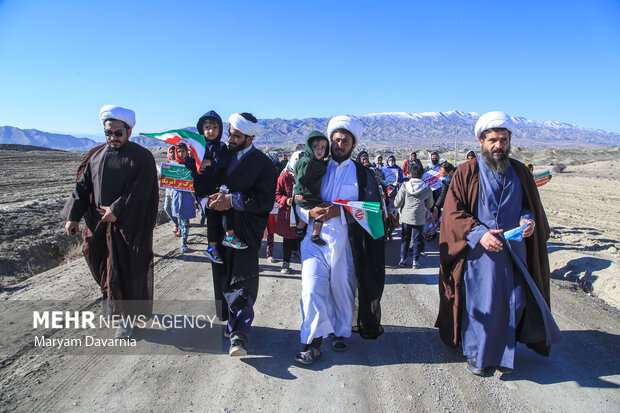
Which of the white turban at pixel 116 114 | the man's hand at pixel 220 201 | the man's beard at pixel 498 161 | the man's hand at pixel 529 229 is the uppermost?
the white turban at pixel 116 114

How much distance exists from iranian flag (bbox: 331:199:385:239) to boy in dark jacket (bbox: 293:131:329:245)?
0.68ft

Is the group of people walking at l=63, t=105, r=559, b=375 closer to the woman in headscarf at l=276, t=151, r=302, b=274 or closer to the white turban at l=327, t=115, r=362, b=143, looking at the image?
the white turban at l=327, t=115, r=362, b=143

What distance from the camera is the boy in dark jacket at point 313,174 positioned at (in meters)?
3.24

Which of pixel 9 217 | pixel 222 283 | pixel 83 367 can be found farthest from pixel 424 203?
pixel 9 217

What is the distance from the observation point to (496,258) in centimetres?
297

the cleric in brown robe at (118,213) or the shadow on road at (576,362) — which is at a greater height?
the cleric in brown robe at (118,213)

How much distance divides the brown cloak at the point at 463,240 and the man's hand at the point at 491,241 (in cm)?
16

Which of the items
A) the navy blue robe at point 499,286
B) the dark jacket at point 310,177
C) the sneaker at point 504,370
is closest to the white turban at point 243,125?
the dark jacket at point 310,177

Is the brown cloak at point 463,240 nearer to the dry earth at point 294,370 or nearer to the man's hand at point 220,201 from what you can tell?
the dry earth at point 294,370

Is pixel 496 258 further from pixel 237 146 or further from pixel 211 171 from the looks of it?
pixel 211 171

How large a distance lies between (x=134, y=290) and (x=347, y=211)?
221 centimetres

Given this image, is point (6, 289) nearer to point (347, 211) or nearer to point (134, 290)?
point (134, 290)

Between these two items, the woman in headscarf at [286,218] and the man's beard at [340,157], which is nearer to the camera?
the man's beard at [340,157]

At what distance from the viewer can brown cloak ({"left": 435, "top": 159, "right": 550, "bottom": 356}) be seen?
9.98ft
